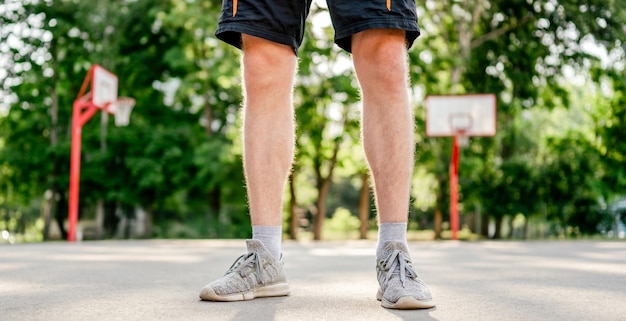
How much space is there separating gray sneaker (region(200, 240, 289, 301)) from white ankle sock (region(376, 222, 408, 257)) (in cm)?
32

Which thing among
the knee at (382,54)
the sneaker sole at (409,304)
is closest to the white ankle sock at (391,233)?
the sneaker sole at (409,304)

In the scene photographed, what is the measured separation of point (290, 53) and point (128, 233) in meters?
21.0

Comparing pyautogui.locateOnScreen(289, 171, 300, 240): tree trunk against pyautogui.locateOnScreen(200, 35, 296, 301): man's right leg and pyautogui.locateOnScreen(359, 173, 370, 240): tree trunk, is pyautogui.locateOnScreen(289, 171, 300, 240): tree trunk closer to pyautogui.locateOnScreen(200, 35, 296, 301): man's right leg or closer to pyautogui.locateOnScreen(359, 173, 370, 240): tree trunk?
pyautogui.locateOnScreen(359, 173, 370, 240): tree trunk

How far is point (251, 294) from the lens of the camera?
6.84 feet

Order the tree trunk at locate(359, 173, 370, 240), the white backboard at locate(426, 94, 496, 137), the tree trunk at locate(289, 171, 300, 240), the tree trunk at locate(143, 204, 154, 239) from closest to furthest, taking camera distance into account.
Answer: the white backboard at locate(426, 94, 496, 137)
the tree trunk at locate(289, 171, 300, 240)
the tree trunk at locate(359, 173, 370, 240)
the tree trunk at locate(143, 204, 154, 239)

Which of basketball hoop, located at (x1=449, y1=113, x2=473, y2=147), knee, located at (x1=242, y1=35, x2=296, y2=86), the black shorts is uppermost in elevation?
basketball hoop, located at (x1=449, y1=113, x2=473, y2=147)

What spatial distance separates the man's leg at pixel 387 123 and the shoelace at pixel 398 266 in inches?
2.1

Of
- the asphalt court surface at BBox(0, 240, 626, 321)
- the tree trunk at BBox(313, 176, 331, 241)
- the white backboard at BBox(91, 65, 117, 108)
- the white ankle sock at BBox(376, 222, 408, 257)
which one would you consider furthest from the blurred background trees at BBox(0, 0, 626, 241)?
the white ankle sock at BBox(376, 222, 408, 257)

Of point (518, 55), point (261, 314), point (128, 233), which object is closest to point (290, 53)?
point (261, 314)

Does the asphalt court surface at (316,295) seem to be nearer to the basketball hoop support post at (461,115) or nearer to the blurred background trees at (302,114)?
the basketball hoop support post at (461,115)

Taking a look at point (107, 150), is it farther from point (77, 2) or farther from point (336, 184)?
point (336, 184)

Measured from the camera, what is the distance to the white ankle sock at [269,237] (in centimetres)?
226

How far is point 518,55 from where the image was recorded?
16578 mm

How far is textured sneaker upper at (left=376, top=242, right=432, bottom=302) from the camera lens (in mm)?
1911
